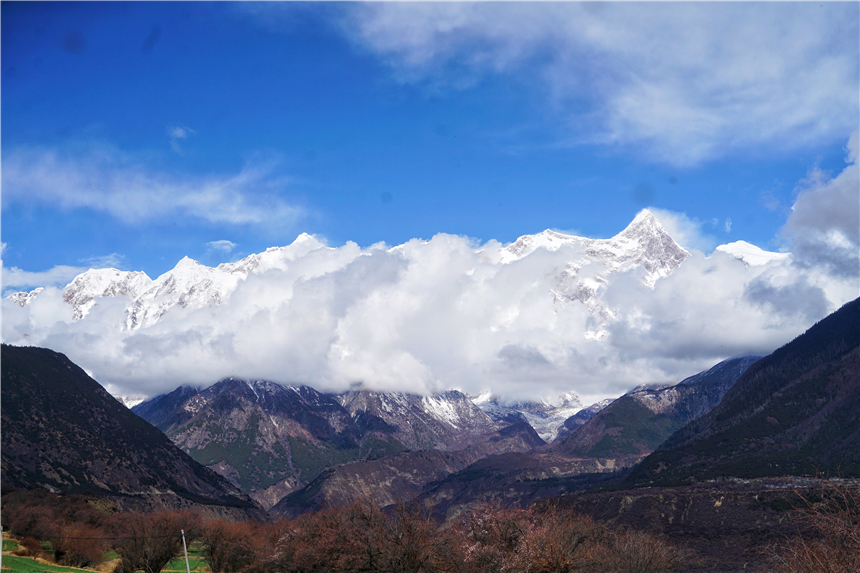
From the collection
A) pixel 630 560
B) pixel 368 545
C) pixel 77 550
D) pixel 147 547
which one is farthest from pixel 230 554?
pixel 630 560

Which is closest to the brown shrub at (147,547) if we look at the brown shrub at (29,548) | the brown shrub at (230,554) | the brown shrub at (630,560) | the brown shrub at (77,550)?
the brown shrub at (77,550)

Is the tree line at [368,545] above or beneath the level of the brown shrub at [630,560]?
above

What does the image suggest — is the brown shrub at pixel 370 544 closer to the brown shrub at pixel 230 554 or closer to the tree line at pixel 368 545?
the tree line at pixel 368 545

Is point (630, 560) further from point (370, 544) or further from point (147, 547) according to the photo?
point (147, 547)

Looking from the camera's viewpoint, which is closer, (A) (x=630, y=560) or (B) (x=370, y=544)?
(B) (x=370, y=544)

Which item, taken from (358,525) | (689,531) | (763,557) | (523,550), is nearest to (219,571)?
(358,525)

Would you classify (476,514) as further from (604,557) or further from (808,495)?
(808,495)

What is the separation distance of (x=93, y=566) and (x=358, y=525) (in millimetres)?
45478

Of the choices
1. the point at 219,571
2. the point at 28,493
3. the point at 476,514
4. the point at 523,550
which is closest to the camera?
the point at 523,550

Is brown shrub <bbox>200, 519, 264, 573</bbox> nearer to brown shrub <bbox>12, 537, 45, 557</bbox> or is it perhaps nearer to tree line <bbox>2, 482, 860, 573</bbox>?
tree line <bbox>2, 482, 860, 573</bbox>

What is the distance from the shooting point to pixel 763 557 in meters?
147

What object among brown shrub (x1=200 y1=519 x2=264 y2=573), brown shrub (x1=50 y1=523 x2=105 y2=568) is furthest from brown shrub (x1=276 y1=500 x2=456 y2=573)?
brown shrub (x1=50 y1=523 x2=105 y2=568)

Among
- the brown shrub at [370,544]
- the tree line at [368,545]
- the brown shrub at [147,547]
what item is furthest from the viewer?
the brown shrub at [147,547]

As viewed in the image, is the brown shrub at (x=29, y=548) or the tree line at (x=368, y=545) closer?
the tree line at (x=368, y=545)
